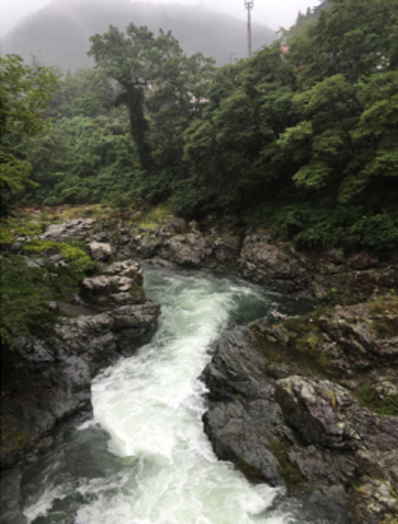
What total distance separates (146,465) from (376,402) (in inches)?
261

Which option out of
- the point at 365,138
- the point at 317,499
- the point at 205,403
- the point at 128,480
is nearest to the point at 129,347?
the point at 205,403

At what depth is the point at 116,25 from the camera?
14838cm

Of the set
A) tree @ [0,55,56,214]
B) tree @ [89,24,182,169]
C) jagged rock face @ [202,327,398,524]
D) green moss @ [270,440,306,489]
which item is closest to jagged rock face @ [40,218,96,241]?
tree @ [89,24,182,169]

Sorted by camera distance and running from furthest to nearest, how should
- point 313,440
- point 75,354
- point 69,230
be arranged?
point 69,230 < point 75,354 < point 313,440

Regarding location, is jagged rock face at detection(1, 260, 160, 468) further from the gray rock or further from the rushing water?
the gray rock

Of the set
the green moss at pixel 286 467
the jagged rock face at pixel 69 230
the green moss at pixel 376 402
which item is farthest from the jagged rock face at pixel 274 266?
the jagged rock face at pixel 69 230

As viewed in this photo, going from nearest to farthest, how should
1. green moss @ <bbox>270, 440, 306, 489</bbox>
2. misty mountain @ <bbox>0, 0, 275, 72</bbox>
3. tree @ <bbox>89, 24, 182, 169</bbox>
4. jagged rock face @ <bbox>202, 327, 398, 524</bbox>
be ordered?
jagged rock face @ <bbox>202, 327, 398, 524</bbox> → green moss @ <bbox>270, 440, 306, 489</bbox> → tree @ <bbox>89, 24, 182, 169</bbox> → misty mountain @ <bbox>0, 0, 275, 72</bbox>

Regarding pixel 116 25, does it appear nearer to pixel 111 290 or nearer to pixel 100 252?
pixel 100 252

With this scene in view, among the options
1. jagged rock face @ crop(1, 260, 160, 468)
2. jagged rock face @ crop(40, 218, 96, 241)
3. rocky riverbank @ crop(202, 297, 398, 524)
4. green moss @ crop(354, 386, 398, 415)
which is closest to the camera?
rocky riverbank @ crop(202, 297, 398, 524)

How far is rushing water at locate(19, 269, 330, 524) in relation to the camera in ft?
19.4

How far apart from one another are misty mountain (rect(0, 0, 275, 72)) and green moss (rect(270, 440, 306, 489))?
15769 centimetres

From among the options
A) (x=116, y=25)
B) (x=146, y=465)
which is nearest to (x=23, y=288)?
(x=146, y=465)

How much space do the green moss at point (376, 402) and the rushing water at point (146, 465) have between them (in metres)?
3.74

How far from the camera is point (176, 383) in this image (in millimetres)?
9648
